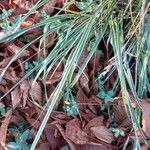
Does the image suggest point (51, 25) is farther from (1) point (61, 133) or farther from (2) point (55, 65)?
(1) point (61, 133)

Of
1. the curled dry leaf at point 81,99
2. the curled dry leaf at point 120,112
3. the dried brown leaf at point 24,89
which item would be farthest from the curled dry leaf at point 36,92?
the curled dry leaf at point 120,112

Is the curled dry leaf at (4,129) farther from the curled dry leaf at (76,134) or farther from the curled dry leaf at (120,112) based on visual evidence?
the curled dry leaf at (120,112)

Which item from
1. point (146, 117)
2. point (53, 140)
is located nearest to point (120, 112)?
point (146, 117)

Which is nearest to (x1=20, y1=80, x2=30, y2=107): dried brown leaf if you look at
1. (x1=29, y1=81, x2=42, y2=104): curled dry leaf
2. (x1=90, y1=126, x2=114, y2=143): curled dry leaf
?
(x1=29, y1=81, x2=42, y2=104): curled dry leaf

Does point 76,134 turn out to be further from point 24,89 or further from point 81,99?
point 24,89

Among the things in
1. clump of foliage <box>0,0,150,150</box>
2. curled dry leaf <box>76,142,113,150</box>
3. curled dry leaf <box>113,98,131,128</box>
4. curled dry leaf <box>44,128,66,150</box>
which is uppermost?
clump of foliage <box>0,0,150,150</box>

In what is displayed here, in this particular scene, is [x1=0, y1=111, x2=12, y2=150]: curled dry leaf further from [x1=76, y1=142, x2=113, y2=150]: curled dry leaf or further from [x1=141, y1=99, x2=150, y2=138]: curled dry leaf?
[x1=141, y1=99, x2=150, y2=138]: curled dry leaf
